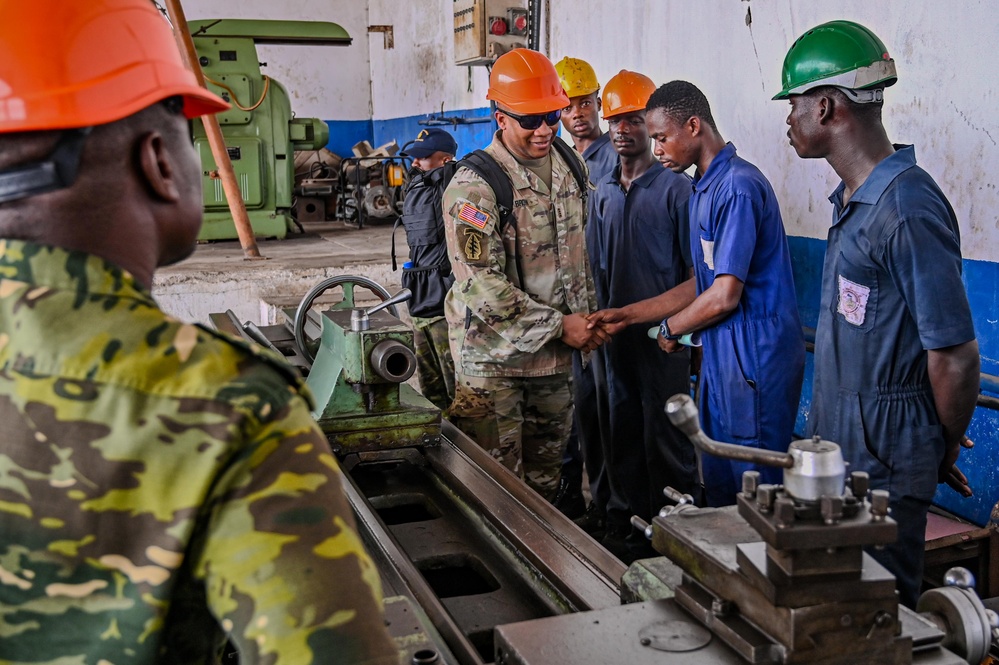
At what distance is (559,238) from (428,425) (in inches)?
33.0

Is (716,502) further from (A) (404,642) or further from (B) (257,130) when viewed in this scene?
(B) (257,130)

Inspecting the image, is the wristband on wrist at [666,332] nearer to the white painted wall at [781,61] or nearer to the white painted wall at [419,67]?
the white painted wall at [781,61]

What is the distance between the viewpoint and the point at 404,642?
120cm

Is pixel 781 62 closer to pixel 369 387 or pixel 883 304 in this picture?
pixel 883 304

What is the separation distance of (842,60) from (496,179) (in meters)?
1.02

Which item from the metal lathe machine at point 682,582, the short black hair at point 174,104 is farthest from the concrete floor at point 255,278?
the short black hair at point 174,104

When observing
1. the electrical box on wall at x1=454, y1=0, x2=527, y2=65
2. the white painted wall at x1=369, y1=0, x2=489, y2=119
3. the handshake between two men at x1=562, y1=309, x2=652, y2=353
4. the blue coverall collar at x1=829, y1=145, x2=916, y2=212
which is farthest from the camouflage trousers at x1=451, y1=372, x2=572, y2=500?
the white painted wall at x1=369, y1=0, x2=489, y2=119

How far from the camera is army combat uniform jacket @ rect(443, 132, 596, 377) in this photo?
102 inches

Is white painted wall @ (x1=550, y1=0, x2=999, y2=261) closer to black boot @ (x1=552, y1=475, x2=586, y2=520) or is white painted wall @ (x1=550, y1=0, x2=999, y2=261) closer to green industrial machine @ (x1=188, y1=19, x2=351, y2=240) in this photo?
black boot @ (x1=552, y1=475, x2=586, y2=520)

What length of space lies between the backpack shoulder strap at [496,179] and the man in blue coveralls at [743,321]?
547mm

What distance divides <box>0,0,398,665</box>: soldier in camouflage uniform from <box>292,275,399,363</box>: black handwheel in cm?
168

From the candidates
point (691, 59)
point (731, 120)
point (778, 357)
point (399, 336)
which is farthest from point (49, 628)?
point (691, 59)

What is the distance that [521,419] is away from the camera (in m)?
2.79

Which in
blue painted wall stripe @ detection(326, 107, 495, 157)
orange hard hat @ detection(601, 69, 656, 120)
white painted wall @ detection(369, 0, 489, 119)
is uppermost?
white painted wall @ detection(369, 0, 489, 119)
